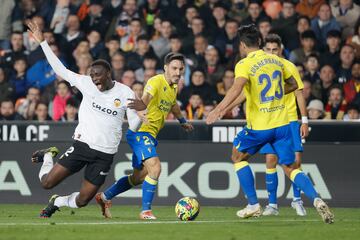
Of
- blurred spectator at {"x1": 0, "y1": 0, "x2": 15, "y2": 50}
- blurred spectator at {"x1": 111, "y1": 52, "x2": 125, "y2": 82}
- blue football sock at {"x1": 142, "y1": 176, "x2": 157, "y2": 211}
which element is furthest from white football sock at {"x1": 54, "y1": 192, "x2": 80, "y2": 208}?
blurred spectator at {"x1": 0, "y1": 0, "x2": 15, "y2": 50}

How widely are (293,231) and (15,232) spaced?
2908mm

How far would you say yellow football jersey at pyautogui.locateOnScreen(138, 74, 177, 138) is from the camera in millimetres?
13922

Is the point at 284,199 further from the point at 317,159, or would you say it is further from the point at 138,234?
the point at 138,234

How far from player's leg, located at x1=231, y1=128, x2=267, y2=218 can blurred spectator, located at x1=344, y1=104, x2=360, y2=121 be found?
17.7ft

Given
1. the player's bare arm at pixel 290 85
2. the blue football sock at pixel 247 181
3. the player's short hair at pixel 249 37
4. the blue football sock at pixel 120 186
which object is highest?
the player's short hair at pixel 249 37

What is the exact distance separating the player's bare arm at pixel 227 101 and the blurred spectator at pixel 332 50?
7147 millimetres

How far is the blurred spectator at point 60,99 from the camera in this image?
19.7 metres

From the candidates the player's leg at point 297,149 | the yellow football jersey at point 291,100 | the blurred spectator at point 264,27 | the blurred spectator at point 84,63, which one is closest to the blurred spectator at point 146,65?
the blurred spectator at point 84,63

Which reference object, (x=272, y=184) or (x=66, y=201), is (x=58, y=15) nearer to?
(x=272, y=184)

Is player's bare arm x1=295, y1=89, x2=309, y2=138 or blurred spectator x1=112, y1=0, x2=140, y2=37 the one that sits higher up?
blurred spectator x1=112, y1=0, x2=140, y2=37

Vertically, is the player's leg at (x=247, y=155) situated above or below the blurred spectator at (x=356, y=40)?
below

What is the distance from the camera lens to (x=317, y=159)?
1683 cm

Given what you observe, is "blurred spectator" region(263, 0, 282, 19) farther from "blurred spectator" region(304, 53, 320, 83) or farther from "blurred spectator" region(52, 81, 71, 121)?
"blurred spectator" region(52, 81, 71, 121)

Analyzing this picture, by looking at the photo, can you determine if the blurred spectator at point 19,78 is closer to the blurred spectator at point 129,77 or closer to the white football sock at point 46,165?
the blurred spectator at point 129,77
